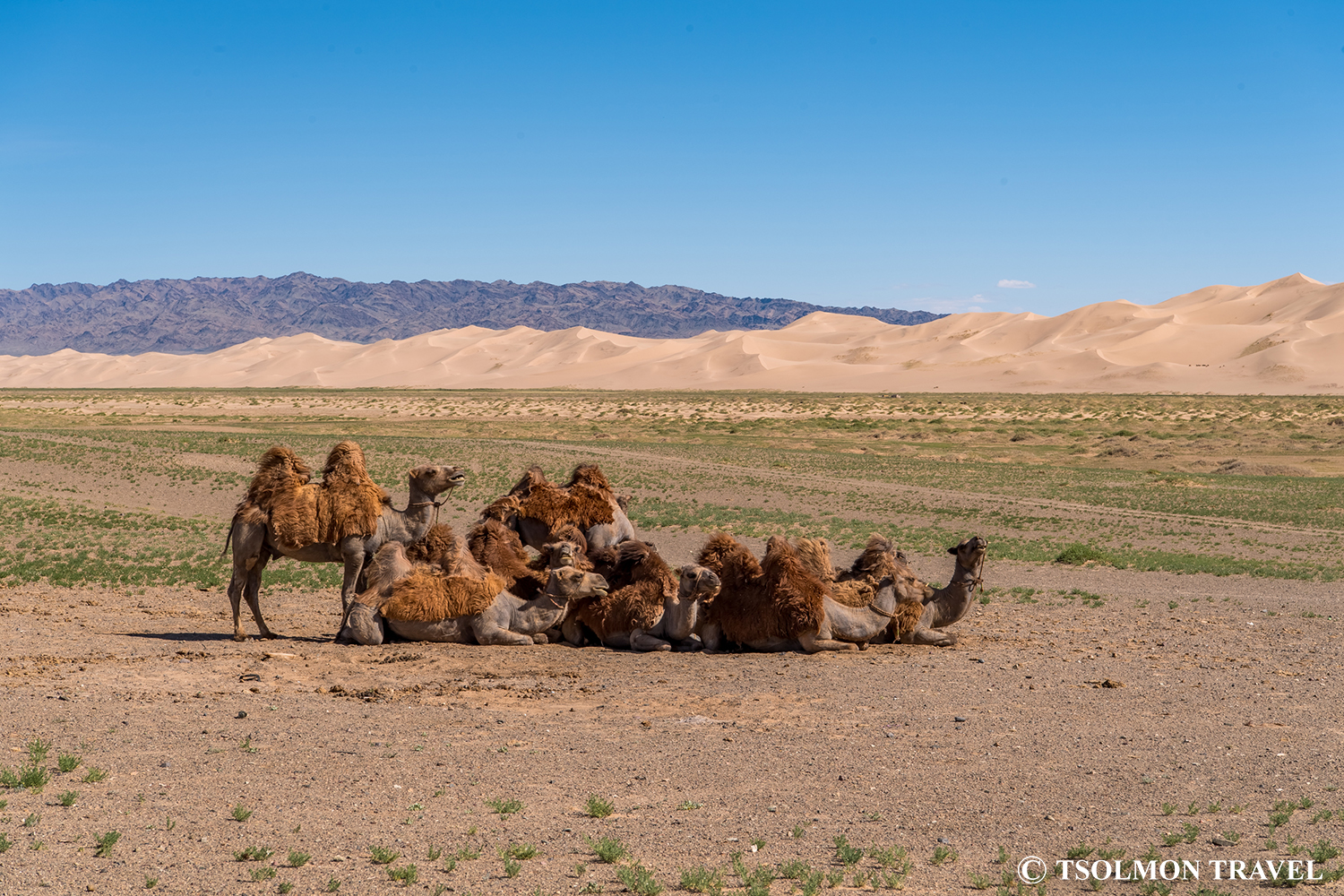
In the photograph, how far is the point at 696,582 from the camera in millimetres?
10414

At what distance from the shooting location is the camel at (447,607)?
1066cm

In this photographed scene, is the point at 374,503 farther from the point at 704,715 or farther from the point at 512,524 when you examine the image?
the point at 704,715

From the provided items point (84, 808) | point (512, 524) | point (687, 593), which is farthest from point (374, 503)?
point (84, 808)

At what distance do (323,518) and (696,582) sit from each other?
343cm

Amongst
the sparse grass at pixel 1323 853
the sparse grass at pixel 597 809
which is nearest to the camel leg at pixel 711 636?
the sparse grass at pixel 597 809

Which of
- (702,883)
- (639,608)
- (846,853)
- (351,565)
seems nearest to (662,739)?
(846,853)

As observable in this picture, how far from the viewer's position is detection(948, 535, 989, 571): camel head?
10.9 m

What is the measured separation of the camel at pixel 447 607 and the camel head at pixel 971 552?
131 inches

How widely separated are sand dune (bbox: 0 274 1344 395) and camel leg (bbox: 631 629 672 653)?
10131cm

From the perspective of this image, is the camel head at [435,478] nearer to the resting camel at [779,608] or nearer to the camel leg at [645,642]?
the camel leg at [645,642]

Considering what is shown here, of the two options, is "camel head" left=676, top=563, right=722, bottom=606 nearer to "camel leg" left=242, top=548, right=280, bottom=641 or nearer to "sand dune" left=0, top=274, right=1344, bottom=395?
"camel leg" left=242, top=548, right=280, bottom=641

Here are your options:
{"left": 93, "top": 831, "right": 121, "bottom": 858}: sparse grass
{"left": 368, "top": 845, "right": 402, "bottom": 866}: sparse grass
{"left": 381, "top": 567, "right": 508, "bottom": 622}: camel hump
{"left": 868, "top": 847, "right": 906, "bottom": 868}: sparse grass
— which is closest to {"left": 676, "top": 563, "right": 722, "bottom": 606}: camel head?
{"left": 381, "top": 567, "right": 508, "bottom": 622}: camel hump

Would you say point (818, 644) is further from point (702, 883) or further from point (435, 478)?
point (702, 883)

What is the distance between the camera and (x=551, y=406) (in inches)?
3329
